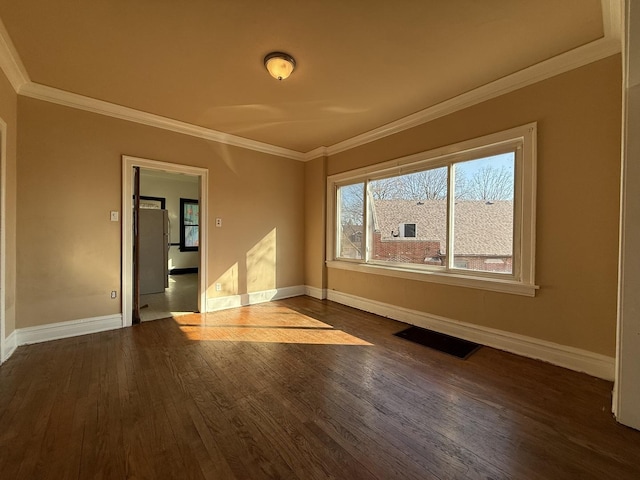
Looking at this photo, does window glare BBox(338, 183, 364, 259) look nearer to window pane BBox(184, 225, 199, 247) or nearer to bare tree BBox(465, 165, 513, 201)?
bare tree BBox(465, 165, 513, 201)

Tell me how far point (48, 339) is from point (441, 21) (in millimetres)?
4870

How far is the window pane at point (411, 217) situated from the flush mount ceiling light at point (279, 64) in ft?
7.05

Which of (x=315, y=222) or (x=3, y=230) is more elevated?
(x=315, y=222)

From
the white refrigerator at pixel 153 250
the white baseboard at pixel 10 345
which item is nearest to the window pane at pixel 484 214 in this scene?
the white baseboard at pixel 10 345

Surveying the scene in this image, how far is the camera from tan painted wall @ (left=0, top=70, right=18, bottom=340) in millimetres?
2652

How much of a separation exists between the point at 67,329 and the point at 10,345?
46 cm

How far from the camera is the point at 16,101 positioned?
113 inches

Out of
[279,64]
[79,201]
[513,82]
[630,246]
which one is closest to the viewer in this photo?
[630,246]

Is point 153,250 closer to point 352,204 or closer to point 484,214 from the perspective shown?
point 352,204

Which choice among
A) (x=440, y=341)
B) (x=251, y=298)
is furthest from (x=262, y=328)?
(x=440, y=341)

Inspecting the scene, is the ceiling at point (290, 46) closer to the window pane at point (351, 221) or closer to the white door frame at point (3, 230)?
the white door frame at point (3, 230)

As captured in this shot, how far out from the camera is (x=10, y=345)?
8.98 ft

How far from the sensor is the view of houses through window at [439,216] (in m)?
2.94

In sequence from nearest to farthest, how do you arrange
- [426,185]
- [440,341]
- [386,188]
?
[440,341] → [426,185] → [386,188]
